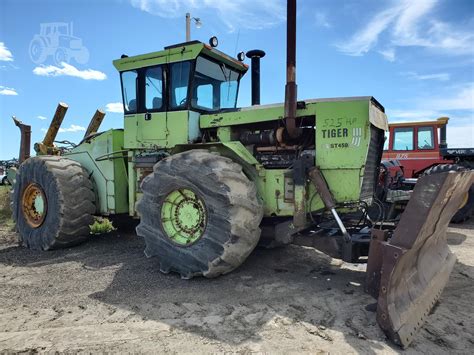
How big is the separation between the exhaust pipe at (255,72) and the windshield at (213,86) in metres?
0.29

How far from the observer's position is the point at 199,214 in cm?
476

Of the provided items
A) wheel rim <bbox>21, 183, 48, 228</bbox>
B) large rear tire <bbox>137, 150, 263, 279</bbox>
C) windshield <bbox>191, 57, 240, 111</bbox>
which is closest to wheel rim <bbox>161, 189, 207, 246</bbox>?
large rear tire <bbox>137, 150, 263, 279</bbox>

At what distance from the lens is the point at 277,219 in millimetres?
5250

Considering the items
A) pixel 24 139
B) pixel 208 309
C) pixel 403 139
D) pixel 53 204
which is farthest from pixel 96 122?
pixel 403 139

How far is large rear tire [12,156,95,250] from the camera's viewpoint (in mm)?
6145

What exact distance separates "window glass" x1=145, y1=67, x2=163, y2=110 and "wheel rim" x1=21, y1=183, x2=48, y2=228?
230 cm

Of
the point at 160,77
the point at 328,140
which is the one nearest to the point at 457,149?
the point at 328,140

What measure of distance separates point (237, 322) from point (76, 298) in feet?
5.90

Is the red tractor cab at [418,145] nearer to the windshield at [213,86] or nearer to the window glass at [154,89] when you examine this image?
the windshield at [213,86]

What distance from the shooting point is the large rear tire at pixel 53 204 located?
20.2 feet

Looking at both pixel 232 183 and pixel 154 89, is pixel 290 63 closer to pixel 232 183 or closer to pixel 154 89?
pixel 232 183

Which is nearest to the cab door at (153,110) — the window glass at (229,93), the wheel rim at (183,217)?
the window glass at (229,93)

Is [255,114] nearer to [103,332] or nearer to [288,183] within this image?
[288,183]

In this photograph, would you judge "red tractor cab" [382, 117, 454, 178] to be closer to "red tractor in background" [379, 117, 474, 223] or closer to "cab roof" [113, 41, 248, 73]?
"red tractor in background" [379, 117, 474, 223]
